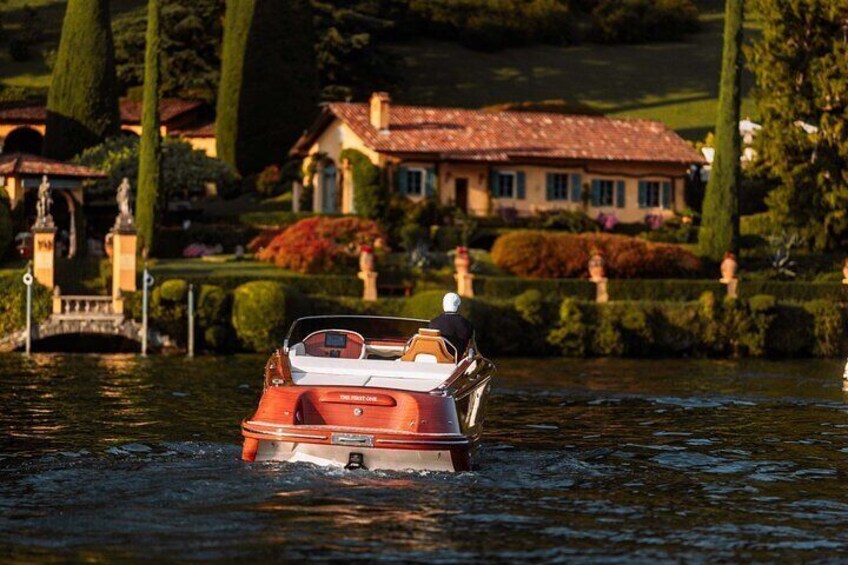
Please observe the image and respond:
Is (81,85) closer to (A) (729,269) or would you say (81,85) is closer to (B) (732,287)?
(A) (729,269)

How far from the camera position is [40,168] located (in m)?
63.0

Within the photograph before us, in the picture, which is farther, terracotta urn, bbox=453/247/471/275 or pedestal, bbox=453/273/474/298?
terracotta urn, bbox=453/247/471/275

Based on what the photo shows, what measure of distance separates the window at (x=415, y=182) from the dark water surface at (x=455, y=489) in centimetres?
3547

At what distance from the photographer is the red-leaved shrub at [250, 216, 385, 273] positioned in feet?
191

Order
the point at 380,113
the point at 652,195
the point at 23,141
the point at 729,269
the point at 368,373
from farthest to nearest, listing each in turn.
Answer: the point at 23,141, the point at 652,195, the point at 380,113, the point at 729,269, the point at 368,373

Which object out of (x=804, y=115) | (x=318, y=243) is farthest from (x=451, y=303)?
(x=804, y=115)

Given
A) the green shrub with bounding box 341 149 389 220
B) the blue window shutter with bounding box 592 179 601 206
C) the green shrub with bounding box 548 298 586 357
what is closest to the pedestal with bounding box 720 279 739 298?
the green shrub with bounding box 548 298 586 357

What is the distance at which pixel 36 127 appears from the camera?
8500cm

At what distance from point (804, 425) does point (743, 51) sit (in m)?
34.9

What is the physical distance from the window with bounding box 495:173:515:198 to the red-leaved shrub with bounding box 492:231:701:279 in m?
11.3

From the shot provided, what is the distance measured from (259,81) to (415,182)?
50.1 feet

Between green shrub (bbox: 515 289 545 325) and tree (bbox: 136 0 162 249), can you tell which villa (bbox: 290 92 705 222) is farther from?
green shrub (bbox: 515 289 545 325)

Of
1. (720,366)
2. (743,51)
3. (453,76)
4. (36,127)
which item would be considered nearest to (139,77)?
(36,127)

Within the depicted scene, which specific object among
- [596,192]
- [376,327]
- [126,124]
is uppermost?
[126,124]
